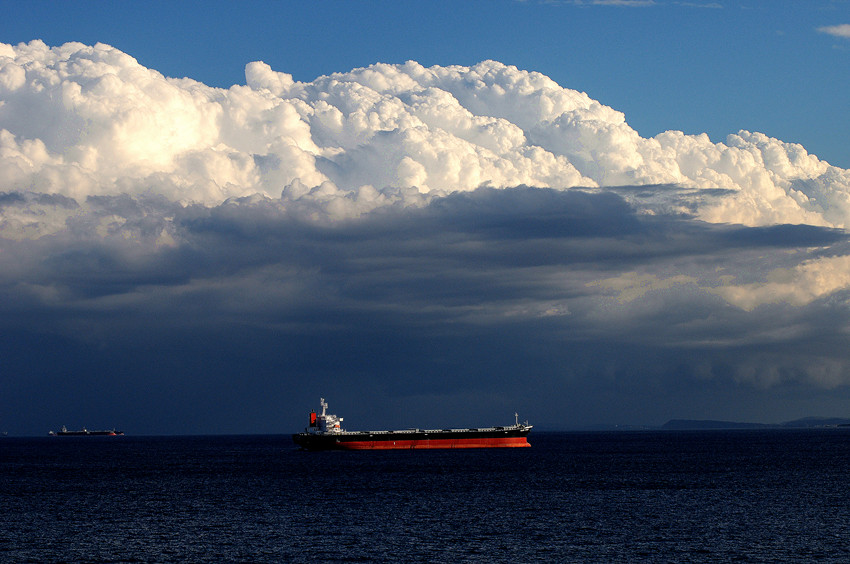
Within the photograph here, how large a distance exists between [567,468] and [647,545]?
Result: 92367 millimetres

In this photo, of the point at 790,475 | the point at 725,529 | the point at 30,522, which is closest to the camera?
the point at 725,529

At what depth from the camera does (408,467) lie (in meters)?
160

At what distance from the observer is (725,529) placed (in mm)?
80250

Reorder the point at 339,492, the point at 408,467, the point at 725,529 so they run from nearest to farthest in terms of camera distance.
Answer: the point at 725,529, the point at 339,492, the point at 408,467

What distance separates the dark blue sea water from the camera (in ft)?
228

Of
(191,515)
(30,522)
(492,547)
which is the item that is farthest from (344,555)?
(30,522)

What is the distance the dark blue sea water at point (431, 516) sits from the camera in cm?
6962

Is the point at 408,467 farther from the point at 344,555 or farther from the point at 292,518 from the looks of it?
the point at 344,555

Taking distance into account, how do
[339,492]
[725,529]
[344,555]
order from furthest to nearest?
[339,492] → [725,529] → [344,555]

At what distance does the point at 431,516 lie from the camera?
3514 inches

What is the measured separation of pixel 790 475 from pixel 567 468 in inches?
1447

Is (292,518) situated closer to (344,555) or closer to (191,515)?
(191,515)

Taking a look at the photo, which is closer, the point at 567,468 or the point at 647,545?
the point at 647,545

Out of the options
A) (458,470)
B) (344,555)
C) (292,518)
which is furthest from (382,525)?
(458,470)
